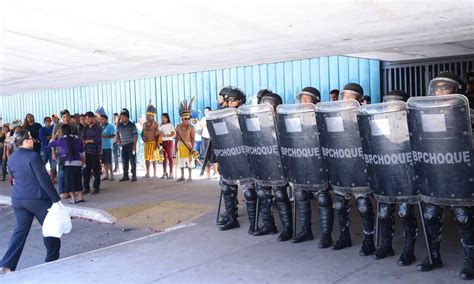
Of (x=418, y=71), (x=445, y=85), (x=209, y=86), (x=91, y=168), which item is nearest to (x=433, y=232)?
(x=445, y=85)

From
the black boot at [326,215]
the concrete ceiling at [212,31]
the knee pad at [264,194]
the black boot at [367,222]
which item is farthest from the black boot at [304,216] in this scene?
the concrete ceiling at [212,31]

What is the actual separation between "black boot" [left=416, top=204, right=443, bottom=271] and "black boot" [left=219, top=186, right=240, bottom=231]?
8.53 feet

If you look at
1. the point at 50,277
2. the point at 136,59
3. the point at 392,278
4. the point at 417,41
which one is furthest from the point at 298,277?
the point at 136,59

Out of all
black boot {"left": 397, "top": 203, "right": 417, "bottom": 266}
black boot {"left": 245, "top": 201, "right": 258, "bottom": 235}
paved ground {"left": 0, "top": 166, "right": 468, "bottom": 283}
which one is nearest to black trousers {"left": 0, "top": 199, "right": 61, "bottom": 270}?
paved ground {"left": 0, "top": 166, "right": 468, "bottom": 283}

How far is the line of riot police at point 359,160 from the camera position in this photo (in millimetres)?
4082

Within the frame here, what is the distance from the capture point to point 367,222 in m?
4.89

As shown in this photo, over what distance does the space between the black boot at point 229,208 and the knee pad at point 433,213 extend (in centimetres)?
262

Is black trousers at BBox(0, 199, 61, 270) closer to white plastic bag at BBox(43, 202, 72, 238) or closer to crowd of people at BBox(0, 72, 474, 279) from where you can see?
crowd of people at BBox(0, 72, 474, 279)

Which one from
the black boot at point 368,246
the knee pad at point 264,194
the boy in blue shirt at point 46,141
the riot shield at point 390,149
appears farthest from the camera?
the boy in blue shirt at point 46,141

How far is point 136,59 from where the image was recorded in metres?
9.11

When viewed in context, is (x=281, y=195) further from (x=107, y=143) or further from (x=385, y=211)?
(x=107, y=143)

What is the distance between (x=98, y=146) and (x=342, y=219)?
7.25m

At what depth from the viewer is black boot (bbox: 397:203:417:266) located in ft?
14.9

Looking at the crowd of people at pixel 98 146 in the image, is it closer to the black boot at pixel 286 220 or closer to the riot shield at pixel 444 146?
the black boot at pixel 286 220
